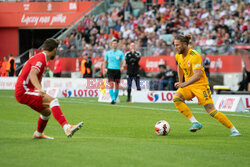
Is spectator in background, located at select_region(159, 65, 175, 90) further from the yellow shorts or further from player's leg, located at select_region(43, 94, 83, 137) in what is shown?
player's leg, located at select_region(43, 94, 83, 137)

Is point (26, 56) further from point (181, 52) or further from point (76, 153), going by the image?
point (76, 153)

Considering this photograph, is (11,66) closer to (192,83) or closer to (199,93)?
(192,83)

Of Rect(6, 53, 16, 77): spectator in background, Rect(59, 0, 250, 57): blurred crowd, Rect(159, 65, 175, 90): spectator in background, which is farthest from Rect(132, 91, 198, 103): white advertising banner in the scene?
Rect(6, 53, 16, 77): spectator in background

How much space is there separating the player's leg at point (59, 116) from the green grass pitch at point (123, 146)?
22 centimetres

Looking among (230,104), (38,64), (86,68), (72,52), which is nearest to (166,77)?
(86,68)

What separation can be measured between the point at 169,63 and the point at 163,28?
5186mm

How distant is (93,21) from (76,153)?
29429 millimetres

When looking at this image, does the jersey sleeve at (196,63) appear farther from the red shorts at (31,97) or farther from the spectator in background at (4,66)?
the spectator in background at (4,66)

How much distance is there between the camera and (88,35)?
35062 mm

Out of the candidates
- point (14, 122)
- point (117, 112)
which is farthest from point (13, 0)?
point (14, 122)

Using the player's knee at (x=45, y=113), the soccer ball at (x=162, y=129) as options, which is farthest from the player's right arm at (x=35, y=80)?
the soccer ball at (x=162, y=129)

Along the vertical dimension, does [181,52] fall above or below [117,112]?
above

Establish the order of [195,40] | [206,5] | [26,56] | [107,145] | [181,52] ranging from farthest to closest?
[26,56]
[206,5]
[195,40]
[181,52]
[107,145]

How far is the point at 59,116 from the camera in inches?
328
